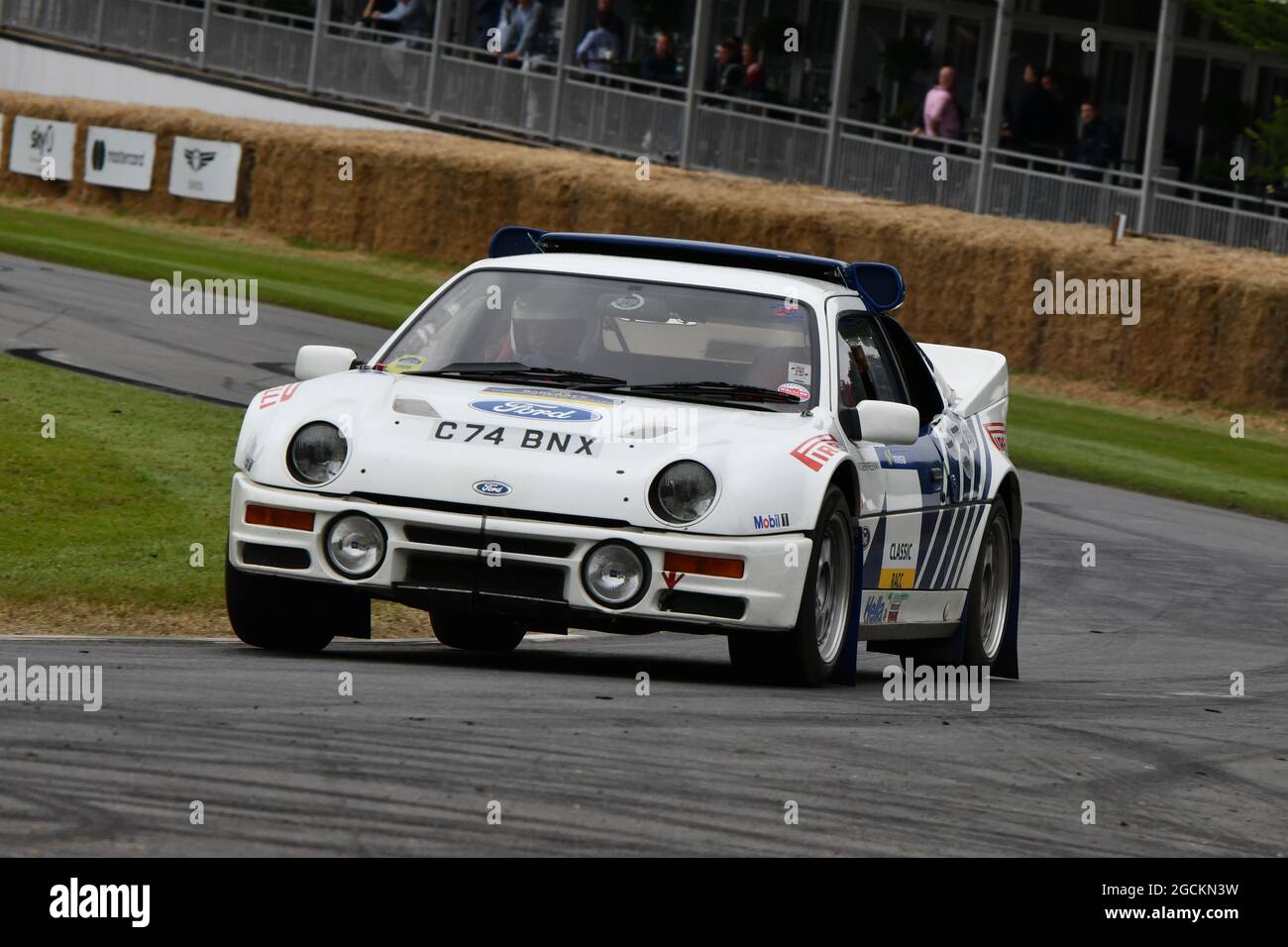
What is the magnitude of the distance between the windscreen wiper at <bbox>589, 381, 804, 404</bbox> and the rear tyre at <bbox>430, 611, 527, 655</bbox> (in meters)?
1.71

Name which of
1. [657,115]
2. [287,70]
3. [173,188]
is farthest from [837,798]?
[287,70]

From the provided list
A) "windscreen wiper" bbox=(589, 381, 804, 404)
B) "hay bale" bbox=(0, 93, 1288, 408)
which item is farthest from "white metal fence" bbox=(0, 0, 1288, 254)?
"windscreen wiper" bbox=(589, 381, 804, 404)

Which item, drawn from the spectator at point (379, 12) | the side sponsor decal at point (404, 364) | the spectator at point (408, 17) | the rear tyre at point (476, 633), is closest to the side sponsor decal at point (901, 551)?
the rear tyre at point (476, 633)

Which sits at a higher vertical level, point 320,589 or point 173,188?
point 173,188

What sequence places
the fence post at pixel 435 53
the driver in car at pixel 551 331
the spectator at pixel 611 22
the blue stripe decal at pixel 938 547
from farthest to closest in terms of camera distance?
the fence post at pixel 435 53 → the spectator at pixel 611 22 → the blue stripe decal at pixel 938 547 → the driver in car at pixel 551 331

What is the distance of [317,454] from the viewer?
24.7 feet

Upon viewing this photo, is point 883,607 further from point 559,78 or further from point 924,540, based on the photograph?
point 559,78

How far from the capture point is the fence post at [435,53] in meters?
36.0

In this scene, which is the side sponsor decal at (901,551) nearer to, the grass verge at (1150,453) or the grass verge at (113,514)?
the grass verge at (113,514)

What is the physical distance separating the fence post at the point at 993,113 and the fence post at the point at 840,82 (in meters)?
2.38

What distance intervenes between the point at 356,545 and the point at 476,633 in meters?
1.97

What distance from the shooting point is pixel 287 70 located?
1542 inches
